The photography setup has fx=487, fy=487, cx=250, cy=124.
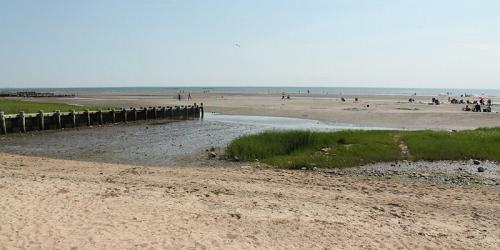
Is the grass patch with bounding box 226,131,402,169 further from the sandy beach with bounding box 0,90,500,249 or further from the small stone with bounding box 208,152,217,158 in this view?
the sandy beach with bounding box 0,90,500,249

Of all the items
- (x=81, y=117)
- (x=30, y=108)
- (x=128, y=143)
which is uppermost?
(x=30, y=108)

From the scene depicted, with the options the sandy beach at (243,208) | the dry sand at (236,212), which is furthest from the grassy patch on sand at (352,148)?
the dry sand at (236,212)

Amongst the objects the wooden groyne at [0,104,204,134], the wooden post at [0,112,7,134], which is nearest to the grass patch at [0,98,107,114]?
the wooden groyne at [0,104,204,134]

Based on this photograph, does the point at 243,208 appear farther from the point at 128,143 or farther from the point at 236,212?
the point at 128,143

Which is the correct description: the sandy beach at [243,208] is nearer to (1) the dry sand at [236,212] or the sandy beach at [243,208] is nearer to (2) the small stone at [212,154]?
(1) the dry sand at [236,212]

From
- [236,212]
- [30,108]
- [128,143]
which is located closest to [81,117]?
[30,108]

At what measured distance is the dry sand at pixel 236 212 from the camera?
29.2 feet

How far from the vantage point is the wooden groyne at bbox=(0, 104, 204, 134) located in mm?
30922

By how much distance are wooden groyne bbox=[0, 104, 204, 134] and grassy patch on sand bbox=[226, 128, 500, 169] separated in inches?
660

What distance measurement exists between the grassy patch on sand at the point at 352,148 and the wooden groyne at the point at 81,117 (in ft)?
55.0

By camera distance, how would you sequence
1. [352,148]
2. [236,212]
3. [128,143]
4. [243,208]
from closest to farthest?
1. [236,212]
2. [243,208]
3. [352,148]
4. [128,143]

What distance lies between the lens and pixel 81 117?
121 feet

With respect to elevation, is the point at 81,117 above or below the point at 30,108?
below

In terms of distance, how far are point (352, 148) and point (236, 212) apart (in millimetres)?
10866
